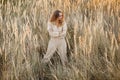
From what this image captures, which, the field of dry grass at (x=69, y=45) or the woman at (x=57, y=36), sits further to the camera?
the woman at (x=57, y=36)

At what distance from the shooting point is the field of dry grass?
128 inches

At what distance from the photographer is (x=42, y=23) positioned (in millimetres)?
4578

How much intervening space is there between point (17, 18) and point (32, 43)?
0.99 metres

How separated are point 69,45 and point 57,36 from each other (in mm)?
161

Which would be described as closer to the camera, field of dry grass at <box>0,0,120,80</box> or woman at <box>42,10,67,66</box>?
field of dry grass at <box>0,0,120,80</box>

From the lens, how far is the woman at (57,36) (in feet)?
12.2

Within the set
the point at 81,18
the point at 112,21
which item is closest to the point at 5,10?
the point at 81,18

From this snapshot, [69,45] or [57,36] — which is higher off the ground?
[57,36]

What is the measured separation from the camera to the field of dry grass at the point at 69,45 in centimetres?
326

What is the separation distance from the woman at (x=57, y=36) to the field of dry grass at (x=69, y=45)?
85 mm

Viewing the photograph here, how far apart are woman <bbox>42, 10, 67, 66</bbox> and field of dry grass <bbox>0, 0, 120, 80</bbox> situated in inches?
3.3

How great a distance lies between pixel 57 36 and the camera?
12.4 feet

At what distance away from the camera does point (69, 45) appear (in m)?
3.80

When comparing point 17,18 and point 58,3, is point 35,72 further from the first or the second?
point 58,3
